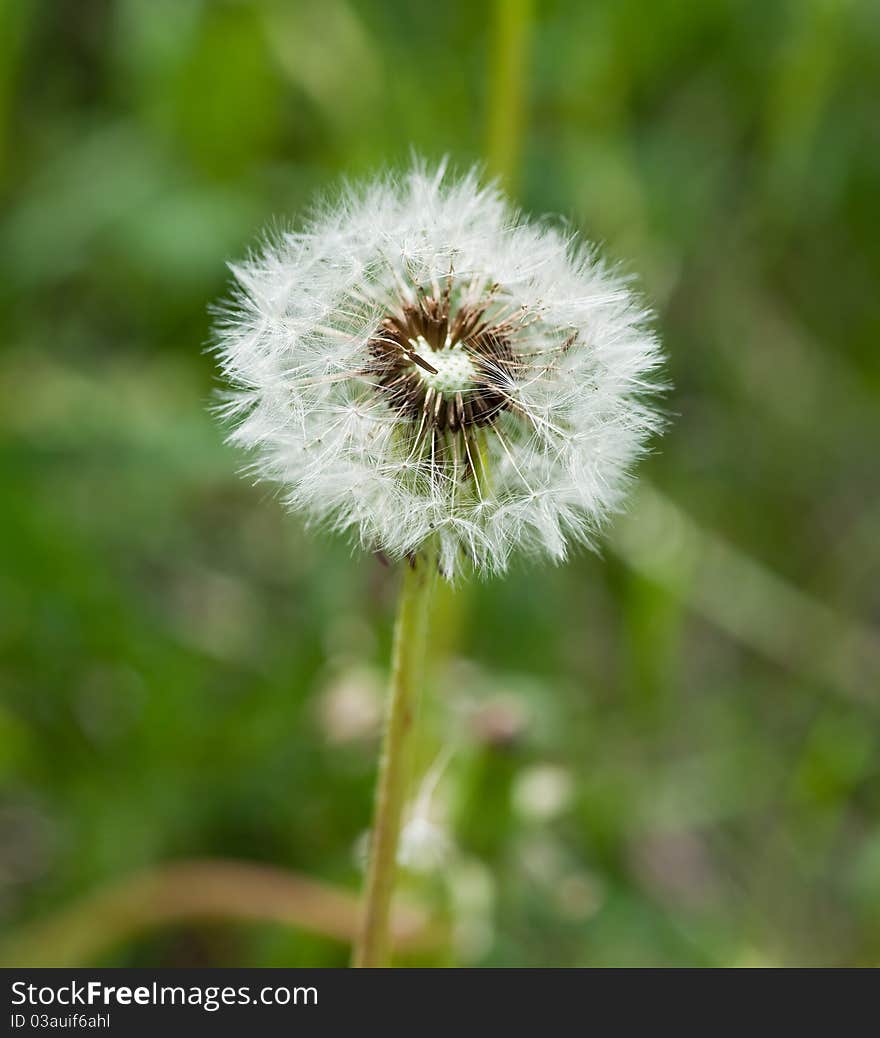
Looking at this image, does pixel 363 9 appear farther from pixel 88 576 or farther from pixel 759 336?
pixel 88 576

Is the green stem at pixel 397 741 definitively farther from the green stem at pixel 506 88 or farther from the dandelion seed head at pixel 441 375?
the green stem at pixel 506 88

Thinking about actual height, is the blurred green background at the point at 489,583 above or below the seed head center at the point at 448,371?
above

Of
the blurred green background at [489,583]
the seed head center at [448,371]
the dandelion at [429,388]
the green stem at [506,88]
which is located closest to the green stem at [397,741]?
the dandelion at [429,388]

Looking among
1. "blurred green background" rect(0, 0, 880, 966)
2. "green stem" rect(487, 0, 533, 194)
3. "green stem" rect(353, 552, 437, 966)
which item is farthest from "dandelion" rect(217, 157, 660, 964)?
"green stem" rect(487, 0, 533, 194)

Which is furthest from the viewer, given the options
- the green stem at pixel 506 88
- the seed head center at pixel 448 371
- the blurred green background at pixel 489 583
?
the blurred green background at pixel 489 583

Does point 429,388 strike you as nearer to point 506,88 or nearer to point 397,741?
point 397,741

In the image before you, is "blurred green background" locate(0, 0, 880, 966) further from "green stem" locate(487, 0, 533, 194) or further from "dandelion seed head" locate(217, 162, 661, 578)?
"dandelion seed head" locate(217, 162, 661, 578)

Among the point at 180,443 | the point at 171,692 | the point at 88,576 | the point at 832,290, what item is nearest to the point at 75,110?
the point at 180,443
